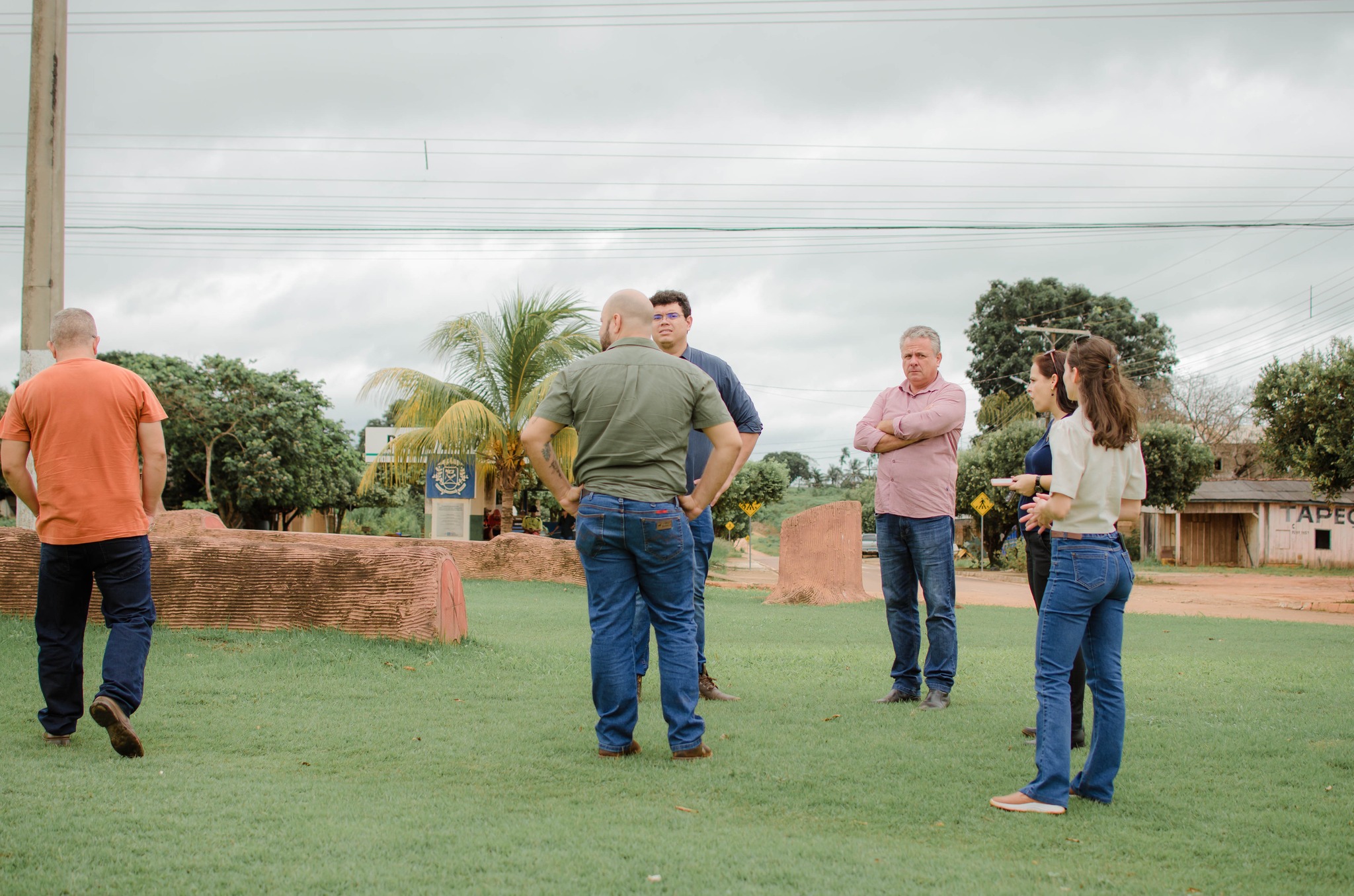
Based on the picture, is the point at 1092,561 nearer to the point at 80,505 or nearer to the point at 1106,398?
the point at 1106,398

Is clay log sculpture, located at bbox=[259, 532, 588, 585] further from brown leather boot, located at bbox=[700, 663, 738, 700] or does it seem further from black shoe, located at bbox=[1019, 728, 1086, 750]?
black shoe, located at bbox=[1019, 728, 1086, 750]

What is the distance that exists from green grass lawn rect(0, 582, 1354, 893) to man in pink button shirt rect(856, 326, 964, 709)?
32 cm

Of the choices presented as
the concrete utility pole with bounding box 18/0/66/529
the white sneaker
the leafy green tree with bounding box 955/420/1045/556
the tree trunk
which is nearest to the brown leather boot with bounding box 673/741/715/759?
the white sneaker

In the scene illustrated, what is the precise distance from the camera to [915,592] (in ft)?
16.8

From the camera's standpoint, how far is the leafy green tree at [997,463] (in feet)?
113

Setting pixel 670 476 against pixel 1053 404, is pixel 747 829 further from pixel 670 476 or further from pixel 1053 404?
pixel 1053 404

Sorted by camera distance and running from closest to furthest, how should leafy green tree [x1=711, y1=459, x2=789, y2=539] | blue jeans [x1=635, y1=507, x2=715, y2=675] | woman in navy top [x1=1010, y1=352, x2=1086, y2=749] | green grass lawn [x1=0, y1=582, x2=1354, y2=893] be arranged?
green grass lawn [x1=0, y1=582, x2=1354, y2=893], woman in navy top [x1=1010, y1=352, x2=1086, y2=749], blue jeans [x1=635, y1=507, x2=715, y2=675], leafy green tree [x1=711, y1=459, x2=789, y2=539]

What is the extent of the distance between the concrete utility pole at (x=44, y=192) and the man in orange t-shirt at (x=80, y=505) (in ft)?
14.0

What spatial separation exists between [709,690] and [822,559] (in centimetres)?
844

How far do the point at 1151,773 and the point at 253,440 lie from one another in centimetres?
2755

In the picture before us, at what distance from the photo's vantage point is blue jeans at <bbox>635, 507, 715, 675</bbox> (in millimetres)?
4824

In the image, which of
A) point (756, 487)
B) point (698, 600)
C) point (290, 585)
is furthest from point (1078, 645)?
point (756, 487)

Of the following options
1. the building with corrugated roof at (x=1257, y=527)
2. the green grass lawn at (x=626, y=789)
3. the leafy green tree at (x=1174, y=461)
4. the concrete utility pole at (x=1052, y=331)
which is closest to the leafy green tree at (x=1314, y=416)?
the concrete utility pole at (x=1052, y=331)

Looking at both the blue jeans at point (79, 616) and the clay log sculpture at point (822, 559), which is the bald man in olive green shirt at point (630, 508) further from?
the clay log sculpture at point (822, 559)
